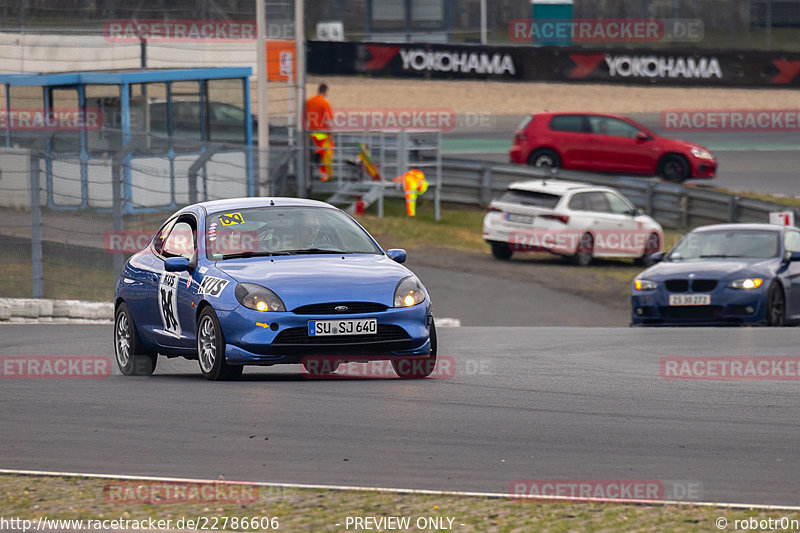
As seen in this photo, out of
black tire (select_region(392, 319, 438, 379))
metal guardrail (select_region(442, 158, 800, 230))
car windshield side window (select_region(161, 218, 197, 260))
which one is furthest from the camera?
metal guardrail (select_region(442, 158, 800, 230))

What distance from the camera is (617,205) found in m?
26.8

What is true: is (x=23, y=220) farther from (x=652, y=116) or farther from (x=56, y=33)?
(x=652, y=116)

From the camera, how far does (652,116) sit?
46.2m

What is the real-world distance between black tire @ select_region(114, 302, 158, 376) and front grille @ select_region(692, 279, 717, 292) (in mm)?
A: 7451

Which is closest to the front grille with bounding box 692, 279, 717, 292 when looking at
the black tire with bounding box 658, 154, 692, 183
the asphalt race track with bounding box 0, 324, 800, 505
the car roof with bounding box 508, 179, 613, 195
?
the asphalt race track with bounding box 0, 324, 800, 505

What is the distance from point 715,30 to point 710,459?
3573 centimetres

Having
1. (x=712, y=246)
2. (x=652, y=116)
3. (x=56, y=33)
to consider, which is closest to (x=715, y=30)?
(x=652, y=116)

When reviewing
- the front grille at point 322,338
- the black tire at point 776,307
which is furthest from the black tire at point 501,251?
the front grille at point 322,338

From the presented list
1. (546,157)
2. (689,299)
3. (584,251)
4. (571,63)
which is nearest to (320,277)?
(689,299)

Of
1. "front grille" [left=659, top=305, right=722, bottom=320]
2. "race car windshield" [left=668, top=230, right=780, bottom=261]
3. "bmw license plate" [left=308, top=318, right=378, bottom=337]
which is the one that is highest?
"bmw license plate" [left=308, top=318, right=378, bottom=337]

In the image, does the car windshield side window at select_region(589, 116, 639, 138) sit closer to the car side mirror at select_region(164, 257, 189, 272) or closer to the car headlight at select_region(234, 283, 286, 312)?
the car side mirror at select_region(164, 257, 189, 272)

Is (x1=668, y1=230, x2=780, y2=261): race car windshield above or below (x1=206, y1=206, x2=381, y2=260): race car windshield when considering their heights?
below

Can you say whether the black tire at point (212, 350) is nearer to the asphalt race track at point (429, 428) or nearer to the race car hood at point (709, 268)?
the asphalt race track at point (429, 428)

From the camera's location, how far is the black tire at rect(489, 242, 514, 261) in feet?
85.7
